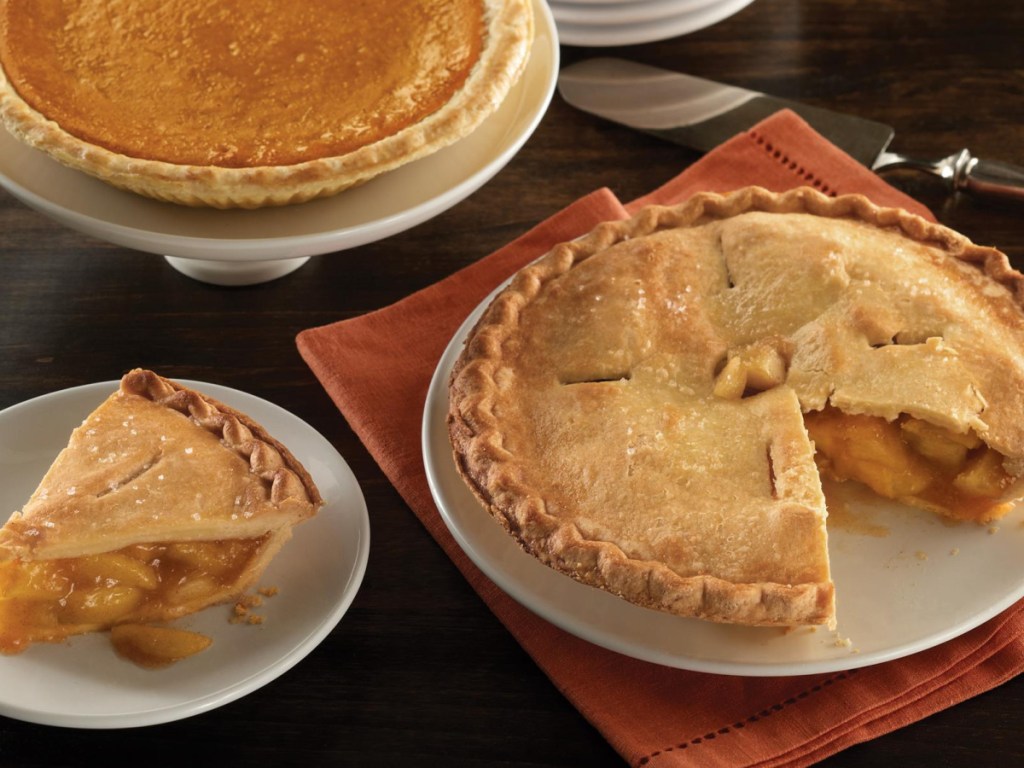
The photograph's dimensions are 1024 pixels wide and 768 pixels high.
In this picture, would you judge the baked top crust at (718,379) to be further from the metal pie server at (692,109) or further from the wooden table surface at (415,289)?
the metal pie server at (692,109)

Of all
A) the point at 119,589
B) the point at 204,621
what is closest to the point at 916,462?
the point at 204,621

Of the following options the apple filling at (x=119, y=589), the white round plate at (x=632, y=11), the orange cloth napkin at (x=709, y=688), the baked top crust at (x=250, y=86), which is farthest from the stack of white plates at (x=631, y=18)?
the apple filling at (x=119, y=589)

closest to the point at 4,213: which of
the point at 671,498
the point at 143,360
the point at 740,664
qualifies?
the point at 143,360

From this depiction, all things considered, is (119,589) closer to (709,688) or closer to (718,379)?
(709,688)

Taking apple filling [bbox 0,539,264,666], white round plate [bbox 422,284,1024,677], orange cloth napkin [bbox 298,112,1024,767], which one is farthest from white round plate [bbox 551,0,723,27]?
apple filling [bbox 0,539,264,666]

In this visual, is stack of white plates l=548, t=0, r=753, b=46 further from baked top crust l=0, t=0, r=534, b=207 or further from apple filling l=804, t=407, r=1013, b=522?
apple filling l=804, t=407, r=1013, b=522

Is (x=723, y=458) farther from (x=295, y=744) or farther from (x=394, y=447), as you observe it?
(x=295, y=744)

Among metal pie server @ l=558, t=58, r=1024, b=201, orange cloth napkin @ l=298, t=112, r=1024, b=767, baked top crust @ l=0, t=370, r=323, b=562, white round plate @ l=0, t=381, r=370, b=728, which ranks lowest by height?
orange cloth napkin @ l=298, t=112, r=1024, b=767
